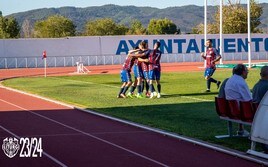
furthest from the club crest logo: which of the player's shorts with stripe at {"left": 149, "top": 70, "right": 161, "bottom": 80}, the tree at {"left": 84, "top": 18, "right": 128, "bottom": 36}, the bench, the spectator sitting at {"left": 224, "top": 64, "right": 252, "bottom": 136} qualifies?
the tree at {"left": 84, "top": 18, "right": 128, "bottom": 36}

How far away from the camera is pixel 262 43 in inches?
2383

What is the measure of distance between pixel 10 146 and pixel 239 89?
4618mm

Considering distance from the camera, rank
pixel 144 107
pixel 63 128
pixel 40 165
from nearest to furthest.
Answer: pixel 40 165
pixel 63 128
pixel 144 107

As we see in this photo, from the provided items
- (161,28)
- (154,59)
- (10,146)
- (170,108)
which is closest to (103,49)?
(154,59)

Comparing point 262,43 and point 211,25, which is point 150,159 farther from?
point 211,25

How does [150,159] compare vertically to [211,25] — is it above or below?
below

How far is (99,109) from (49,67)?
35.3 meters

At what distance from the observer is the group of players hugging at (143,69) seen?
21.7 m

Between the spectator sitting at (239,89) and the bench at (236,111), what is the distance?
7.0 inches

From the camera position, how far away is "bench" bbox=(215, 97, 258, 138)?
12.1 m

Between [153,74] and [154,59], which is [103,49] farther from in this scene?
[154,59]

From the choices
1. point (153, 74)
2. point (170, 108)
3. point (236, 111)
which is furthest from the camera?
point (153, 74)

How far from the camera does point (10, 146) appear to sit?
12.3 metres

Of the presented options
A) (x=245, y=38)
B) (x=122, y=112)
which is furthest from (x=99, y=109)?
(x=245, y=38)
